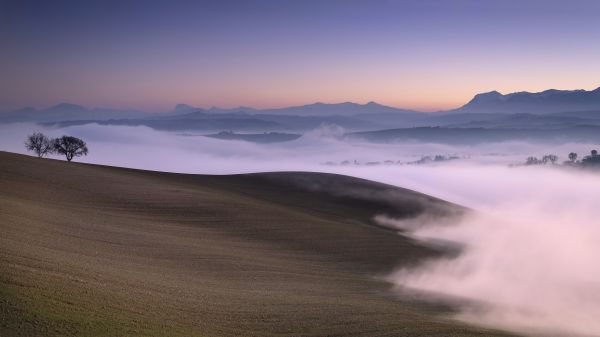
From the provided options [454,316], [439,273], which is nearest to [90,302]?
[454,316]

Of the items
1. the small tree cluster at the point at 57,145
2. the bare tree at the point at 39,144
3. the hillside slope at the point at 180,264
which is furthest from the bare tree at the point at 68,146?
the hillside slope at the point at 180,264

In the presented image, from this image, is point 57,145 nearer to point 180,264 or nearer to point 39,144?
point 39,144

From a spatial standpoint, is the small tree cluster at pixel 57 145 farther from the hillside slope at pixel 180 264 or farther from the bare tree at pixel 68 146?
the hillside slope at pixel 180 264

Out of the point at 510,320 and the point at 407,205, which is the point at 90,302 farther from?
the point at 407,205

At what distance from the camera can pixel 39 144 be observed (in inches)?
3519

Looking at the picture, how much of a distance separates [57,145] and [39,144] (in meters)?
4.72

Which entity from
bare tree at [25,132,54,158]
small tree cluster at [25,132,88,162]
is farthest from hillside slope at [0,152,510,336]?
bare tree at [25,132,54,158]

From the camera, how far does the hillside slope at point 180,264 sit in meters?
17.6

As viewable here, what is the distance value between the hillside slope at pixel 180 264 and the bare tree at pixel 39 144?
32293 millimetres

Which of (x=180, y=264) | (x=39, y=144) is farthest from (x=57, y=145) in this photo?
(x=180, y=264)

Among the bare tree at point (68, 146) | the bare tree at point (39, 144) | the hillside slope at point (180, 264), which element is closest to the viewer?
the hillside slope at point (180, 264)

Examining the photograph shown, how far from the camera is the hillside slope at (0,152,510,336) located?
17645 mm

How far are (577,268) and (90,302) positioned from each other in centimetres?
4084

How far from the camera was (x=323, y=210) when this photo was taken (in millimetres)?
60469
